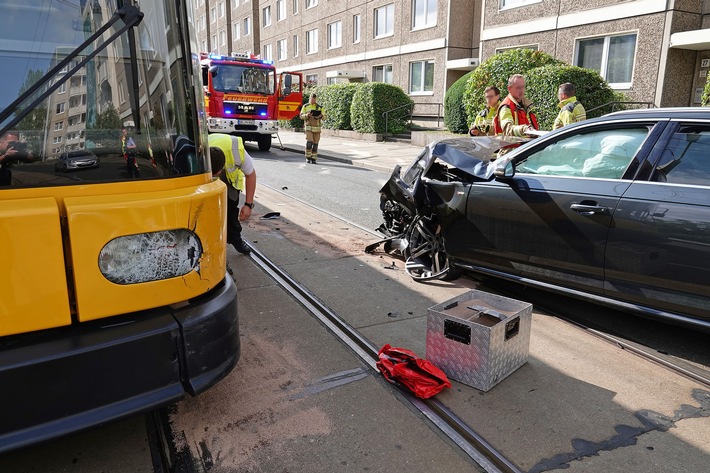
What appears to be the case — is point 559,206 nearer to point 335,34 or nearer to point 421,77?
point 421,77

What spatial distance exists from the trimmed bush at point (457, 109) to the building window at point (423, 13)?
7.11 meters

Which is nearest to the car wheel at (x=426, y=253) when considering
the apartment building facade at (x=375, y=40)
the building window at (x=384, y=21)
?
the apartment building facade at (x=375, y=40)

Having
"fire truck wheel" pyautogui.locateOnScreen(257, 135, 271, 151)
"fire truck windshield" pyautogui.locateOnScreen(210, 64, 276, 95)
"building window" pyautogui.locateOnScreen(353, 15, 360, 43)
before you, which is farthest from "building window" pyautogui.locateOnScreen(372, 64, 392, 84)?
"fire truck wheel" pyautogui.locateOnScreen(257, 135, 271, 151)

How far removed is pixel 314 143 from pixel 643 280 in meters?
12.9

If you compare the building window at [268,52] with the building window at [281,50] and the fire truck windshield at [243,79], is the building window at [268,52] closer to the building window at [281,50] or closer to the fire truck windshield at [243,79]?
the building window at [281,50]

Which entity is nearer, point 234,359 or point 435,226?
point 234,359

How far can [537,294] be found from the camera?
509cm

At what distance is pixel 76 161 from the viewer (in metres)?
2.40

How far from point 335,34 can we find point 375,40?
538cm

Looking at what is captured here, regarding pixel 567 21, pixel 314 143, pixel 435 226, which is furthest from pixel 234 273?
pixel 567 21

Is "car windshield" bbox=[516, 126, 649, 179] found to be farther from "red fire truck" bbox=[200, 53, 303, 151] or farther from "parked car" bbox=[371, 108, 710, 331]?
"red fire truck" bbox=[200, 53, 303, 151]

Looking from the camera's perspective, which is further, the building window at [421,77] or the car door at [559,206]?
the building window at [421,77]

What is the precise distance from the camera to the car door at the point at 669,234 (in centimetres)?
350

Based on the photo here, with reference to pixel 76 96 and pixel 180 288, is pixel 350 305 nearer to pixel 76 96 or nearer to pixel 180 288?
pixel 180 288
